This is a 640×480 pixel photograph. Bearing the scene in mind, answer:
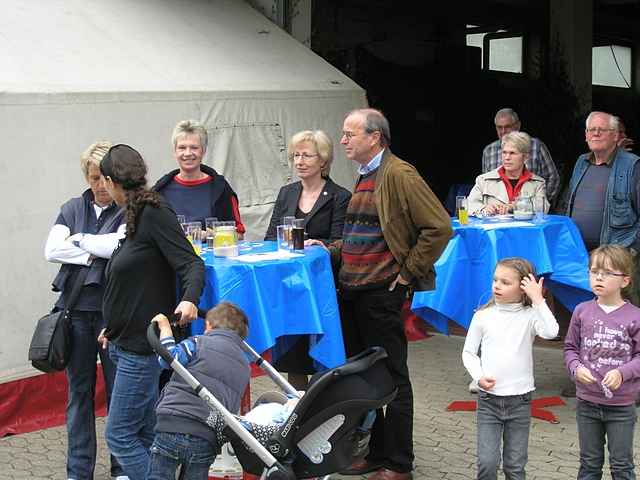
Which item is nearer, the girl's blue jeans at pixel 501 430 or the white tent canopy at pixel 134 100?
the girl's blue jeans at pixel 501 430

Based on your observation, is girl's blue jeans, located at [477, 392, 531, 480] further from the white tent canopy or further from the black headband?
the white tent canopy

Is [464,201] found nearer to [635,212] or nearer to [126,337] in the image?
[635,212]

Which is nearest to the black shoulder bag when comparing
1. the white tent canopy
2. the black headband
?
the black headband

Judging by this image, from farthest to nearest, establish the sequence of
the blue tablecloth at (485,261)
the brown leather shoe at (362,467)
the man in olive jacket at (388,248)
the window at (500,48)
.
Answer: the window at (500,48) → the blue tablecloth at (485,261) → the brown leather shoe at (362,467) → the man in olive jacket at (388,248)

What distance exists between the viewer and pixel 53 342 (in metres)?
4.73

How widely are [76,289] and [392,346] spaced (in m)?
1.50

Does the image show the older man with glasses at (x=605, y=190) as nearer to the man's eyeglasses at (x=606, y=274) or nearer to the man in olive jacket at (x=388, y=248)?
the man in olive jacket at (x=388, y=248)

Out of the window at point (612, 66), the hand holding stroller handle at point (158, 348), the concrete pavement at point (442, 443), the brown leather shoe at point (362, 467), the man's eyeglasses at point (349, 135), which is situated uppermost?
the window at point (612, 66)

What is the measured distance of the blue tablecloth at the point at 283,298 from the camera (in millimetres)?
4762

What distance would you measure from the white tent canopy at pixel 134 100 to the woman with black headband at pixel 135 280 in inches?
82.9

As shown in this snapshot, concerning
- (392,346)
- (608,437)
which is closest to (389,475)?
(392,346)

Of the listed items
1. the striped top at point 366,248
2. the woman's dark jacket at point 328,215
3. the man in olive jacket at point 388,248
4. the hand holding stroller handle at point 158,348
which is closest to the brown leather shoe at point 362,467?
the man in olive jacket at point 388,248

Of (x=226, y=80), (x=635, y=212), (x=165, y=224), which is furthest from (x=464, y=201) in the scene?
(x=165, y=224)

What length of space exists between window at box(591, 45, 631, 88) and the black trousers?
15.3 metres
